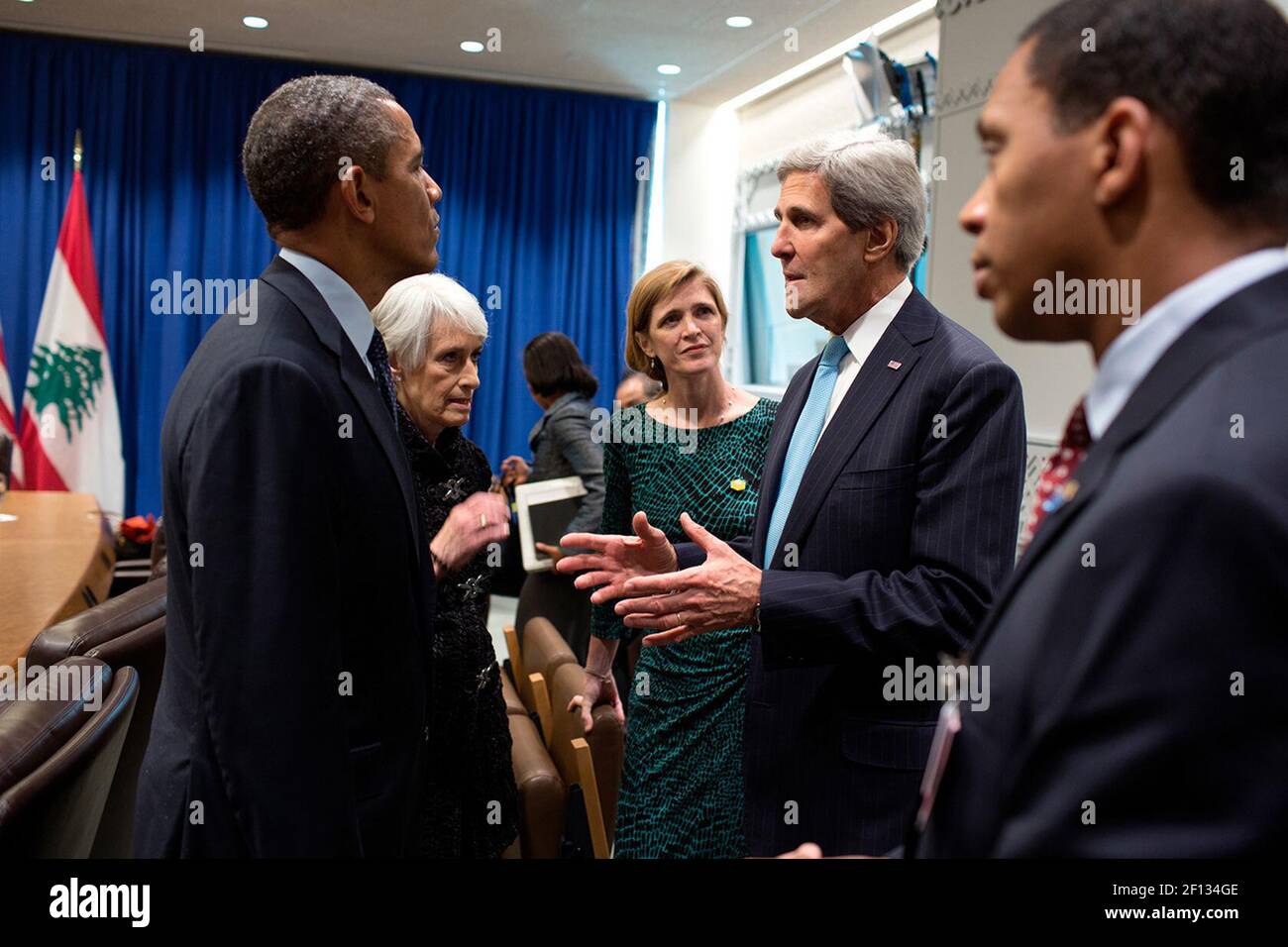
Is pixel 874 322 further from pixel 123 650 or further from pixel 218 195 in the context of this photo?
pixel 218 195

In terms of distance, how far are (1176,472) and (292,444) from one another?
2.62 feet

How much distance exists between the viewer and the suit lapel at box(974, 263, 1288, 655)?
0.63 metres

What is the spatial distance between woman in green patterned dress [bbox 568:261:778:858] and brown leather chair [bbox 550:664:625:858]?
0.16 ft

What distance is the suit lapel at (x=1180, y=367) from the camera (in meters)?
0.63

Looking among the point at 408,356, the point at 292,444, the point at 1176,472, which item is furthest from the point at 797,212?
the point at 1176,472

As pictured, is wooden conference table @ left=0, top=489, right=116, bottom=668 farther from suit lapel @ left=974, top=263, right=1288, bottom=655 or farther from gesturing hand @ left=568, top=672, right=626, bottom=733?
suit lapel @ left=974, top=263, right=1288, bottom=655

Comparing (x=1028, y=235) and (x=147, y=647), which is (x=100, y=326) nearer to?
(x=147, y=647)

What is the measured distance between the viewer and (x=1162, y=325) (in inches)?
26.7

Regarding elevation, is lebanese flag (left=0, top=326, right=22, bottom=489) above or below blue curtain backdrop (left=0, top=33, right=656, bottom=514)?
below

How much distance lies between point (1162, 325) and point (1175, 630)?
0.20 m

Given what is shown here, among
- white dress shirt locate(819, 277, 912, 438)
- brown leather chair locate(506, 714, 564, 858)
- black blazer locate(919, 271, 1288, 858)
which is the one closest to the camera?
black blazer locate(919, 271, 1288, 858)

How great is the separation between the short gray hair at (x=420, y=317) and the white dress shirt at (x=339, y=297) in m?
0.74

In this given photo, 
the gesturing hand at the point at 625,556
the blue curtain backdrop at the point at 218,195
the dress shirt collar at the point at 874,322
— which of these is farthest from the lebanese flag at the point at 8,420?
the dress shirt collar at the point at 874,322

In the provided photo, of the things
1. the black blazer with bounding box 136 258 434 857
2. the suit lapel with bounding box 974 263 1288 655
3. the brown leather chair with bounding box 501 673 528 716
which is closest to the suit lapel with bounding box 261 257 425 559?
the black blazer with bounding box 136 258 434 857
